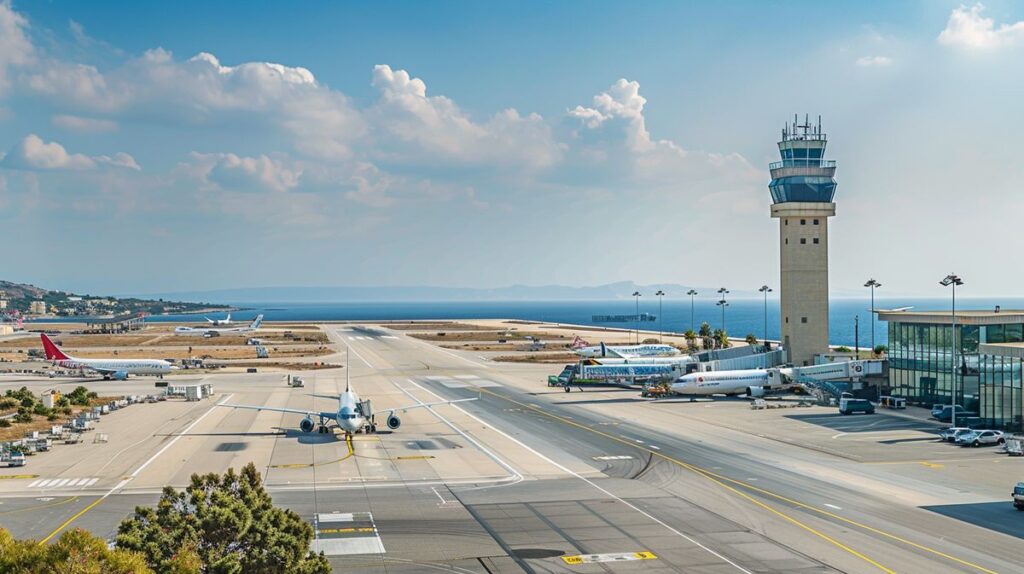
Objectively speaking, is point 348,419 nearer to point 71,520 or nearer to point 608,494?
point 608,494

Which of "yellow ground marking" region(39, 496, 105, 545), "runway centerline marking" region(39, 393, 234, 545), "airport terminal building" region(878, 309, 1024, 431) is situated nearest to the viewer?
"yellow ground marking" region(39, 496, 105, 545)

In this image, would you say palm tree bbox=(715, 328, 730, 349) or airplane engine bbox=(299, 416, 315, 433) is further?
palm tree bbox=(715, 328, 730, 349)

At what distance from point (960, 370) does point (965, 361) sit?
3.54ft

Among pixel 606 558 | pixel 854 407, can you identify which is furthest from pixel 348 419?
pixel 854 407

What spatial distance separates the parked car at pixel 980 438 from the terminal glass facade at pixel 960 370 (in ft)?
24.0

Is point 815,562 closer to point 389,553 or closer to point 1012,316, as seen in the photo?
point 389,553

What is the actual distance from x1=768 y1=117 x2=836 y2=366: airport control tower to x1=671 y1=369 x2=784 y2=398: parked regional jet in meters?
11.9

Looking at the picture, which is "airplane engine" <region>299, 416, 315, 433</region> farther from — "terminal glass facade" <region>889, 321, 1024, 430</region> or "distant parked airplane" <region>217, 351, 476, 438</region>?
"terminal glass facade" <region>889, 321, 1024, 430</region>

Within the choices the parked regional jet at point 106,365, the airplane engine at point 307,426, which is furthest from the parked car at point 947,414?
the parked regional jet at point 106,365

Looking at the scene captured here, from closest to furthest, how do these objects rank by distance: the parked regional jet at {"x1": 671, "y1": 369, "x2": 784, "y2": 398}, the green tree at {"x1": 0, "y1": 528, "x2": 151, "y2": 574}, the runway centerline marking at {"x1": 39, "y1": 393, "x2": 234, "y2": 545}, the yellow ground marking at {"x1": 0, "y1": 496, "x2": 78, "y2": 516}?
1. the green tree at {"x1": 0, "y1": 528, "x2": 151, "y2": 574}
2. the runway centerline marking at {"x1": 39, "y1": 393, "x2": 234, "y2": 545}
3. the yellow ground marking at {"x1": 0, "y1": 496, "x2": 78, "y2": 516}
4. the parked regional jet at {"x1": 671, "y1": 369, "x2": 784, "y2": 398}

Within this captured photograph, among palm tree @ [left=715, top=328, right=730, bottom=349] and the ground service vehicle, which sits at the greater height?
palm tree @ [left=715, top=328, right=730, bottom=349]

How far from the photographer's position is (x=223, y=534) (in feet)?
88.9

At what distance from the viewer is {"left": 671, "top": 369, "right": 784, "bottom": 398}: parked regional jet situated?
107 metres

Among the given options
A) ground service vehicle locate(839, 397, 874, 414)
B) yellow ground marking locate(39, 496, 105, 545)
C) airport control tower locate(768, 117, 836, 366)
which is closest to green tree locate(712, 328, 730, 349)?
airport control tower locate(768, 117, 836, 366)
